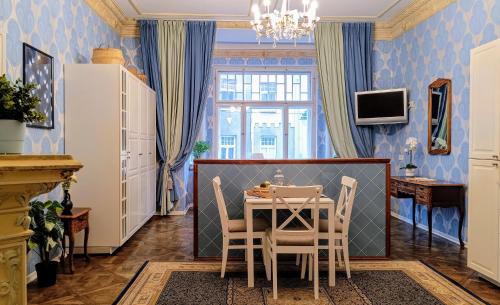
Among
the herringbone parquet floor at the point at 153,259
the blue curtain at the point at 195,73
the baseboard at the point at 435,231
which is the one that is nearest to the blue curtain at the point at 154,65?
the blue curtain at the point at 195,73

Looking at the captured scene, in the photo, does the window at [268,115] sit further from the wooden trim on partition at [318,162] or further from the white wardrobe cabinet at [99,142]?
the wooden trim on partition at [318,162]

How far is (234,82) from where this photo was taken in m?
8.13

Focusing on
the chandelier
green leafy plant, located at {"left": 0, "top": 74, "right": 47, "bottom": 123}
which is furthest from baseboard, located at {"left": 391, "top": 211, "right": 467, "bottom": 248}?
green leafy plant, located at {"left": 0, "top": 74, "right": 47, "bottom": 123}

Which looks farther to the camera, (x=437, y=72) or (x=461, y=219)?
(x=437, y=72)

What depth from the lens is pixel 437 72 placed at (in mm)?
5324

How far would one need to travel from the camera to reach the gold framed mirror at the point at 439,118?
16.4 ft

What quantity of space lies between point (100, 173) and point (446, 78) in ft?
14.7

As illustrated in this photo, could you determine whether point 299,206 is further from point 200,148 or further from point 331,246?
point 200,148

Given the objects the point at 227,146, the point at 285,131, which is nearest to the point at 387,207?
the point at 285,131

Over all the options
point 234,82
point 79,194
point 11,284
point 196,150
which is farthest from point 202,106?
point 11,284

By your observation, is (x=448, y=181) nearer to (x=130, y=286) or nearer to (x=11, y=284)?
(x=130, y=286)

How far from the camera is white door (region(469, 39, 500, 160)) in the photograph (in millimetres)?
3244

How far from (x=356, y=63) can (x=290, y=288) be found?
A: 4507 mm

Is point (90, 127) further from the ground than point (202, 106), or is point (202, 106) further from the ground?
point (202, 106)
